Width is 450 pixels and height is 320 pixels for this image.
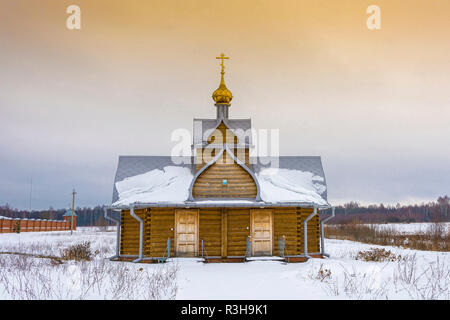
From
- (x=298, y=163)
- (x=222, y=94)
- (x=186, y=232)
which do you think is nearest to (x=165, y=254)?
(x=186, y=232)

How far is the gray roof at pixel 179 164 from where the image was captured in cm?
1809

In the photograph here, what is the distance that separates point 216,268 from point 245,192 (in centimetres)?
366

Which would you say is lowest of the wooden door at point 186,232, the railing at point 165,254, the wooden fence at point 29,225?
the wooden fence at point 29,225

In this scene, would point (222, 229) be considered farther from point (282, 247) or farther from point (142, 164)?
point (142, 164)

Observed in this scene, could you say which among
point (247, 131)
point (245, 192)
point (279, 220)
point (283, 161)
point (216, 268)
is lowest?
point (216, 268)

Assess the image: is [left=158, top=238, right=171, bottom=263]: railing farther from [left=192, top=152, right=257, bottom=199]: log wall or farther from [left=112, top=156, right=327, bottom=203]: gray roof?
[left=112, top=156, right=327, bottom=203]: gray roof

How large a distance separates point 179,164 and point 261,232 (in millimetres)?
5819

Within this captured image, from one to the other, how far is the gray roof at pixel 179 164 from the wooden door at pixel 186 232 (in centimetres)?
295

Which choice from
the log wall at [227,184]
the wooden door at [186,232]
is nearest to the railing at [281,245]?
the log wall at [227,184]

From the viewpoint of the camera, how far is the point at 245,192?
15.3 m

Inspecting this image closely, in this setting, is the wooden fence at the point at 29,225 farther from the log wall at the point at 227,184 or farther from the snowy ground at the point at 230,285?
the snowy ground at the point at 230,285

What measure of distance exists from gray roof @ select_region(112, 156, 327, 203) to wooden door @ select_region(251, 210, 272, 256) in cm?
278
